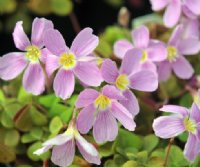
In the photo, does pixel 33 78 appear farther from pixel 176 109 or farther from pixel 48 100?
pixel 176 109

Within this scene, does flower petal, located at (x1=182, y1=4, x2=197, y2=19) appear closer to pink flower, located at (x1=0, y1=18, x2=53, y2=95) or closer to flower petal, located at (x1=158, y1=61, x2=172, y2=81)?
flower petal, located at (x1=158, y1=61, x2=172, y2=81)

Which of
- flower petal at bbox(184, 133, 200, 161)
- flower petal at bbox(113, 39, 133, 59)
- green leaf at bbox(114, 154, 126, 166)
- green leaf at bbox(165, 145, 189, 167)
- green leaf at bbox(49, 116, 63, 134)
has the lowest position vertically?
green leaf at bbox(165, 145, 189, 167)

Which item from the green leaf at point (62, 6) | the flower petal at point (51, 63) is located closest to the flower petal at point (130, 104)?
the flower petal at point (51, 63)

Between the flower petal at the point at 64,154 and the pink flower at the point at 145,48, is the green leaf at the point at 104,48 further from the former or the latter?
the flower petal at the point at 64,154

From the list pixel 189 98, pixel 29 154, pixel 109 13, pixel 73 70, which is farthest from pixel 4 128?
pixel 109 13


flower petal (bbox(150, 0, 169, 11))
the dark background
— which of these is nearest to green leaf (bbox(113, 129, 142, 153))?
flower petal (bbox(150, 0, 169, 11))
